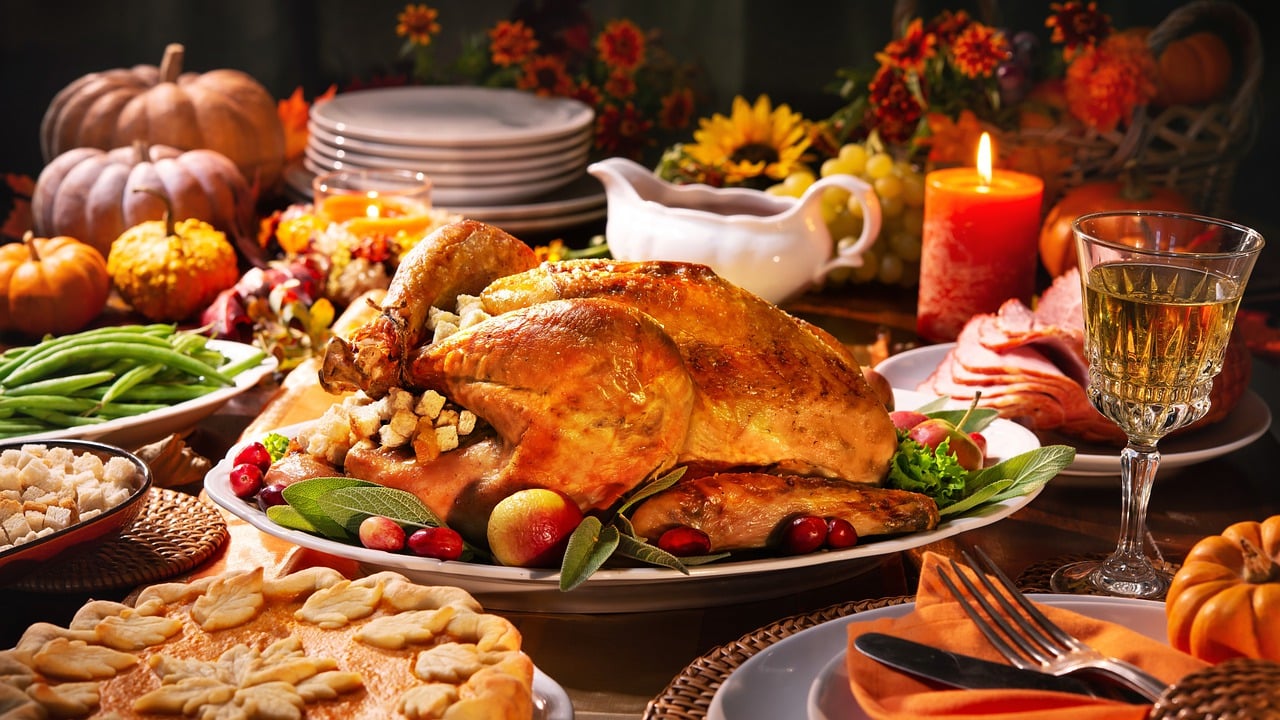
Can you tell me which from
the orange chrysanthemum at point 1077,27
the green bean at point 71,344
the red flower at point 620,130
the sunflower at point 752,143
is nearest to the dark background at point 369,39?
the red flower at point 620,130

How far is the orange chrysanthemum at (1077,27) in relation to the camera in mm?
2664

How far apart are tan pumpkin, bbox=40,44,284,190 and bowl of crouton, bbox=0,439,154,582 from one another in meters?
1.88

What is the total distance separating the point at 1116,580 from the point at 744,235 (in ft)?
3.42

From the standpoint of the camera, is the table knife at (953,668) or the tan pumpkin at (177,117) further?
the tan pumpkin at (177,117)

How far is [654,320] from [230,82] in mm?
2327

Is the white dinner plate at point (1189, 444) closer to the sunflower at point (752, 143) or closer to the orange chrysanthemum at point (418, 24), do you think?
the sunflower at point (752, 143)

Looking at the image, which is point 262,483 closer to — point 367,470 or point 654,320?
point 367,470

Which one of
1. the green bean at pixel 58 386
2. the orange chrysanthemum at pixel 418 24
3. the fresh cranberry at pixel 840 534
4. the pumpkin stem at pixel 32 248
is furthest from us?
the orange chrysanthemum at pixel 418 24

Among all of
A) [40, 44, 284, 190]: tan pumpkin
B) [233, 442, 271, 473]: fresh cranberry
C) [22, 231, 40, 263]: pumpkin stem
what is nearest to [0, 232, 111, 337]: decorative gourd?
[22, 231, 40, 263]: pumpkin stem

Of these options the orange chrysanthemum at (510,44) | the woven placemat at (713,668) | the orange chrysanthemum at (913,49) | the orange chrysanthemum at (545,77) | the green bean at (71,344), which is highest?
the orange chrysanthemum at (913,49)

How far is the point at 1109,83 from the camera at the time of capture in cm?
259

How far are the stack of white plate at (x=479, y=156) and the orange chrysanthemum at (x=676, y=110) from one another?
1.19ft

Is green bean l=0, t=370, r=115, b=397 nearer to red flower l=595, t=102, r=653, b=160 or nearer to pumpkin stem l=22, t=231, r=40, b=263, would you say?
pumpkin stem l=22, t=231, r=40, b=263

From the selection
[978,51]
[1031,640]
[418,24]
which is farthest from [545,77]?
[1031,640]
